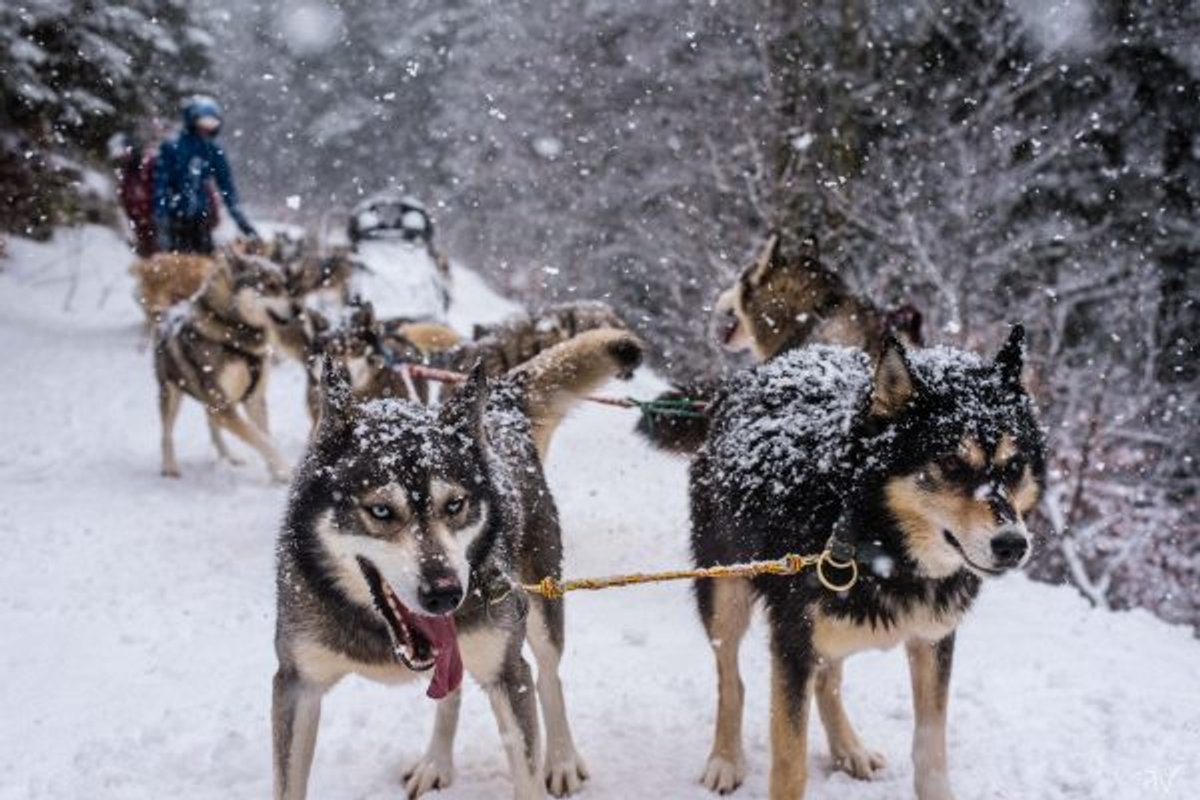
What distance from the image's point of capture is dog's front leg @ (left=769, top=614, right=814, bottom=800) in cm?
296

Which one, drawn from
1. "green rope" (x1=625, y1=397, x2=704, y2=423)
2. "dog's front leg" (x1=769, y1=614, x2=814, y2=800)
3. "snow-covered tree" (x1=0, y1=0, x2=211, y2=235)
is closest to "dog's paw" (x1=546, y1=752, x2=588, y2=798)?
"dog's front leg" (x1=769, y1=614, x2=814, y2=800)

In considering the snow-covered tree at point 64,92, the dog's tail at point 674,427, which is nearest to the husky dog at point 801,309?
the dog's tail at point 674,427

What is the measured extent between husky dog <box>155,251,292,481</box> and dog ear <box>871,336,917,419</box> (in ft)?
19.3

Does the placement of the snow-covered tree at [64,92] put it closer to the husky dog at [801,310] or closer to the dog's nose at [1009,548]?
the husky dog at [801,310]

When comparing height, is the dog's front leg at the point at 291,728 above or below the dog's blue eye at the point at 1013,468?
below

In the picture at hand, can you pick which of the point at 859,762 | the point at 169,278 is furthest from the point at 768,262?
the point at 169,278

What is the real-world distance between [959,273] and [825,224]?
7.32 ft

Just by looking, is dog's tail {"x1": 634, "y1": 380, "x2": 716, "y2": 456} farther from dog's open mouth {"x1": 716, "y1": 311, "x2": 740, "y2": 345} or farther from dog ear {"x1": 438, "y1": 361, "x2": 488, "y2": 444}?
dog's open mouth {"x1": 716, "y1": 311, "x2": 740, "y2": 345}

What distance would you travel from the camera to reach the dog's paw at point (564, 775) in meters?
3.54

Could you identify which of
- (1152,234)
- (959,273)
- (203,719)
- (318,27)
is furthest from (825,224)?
(318,27)

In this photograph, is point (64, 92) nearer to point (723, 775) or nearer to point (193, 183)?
point (193, 183)

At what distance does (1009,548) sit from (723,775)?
1525 millimetres

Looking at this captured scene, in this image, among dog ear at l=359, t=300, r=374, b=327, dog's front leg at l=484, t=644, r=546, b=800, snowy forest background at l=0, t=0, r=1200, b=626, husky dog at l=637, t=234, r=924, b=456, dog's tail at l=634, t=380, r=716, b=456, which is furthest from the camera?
snowy forest background at l=0, t=0, r=1200, b=626

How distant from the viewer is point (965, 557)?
2.62 meters
